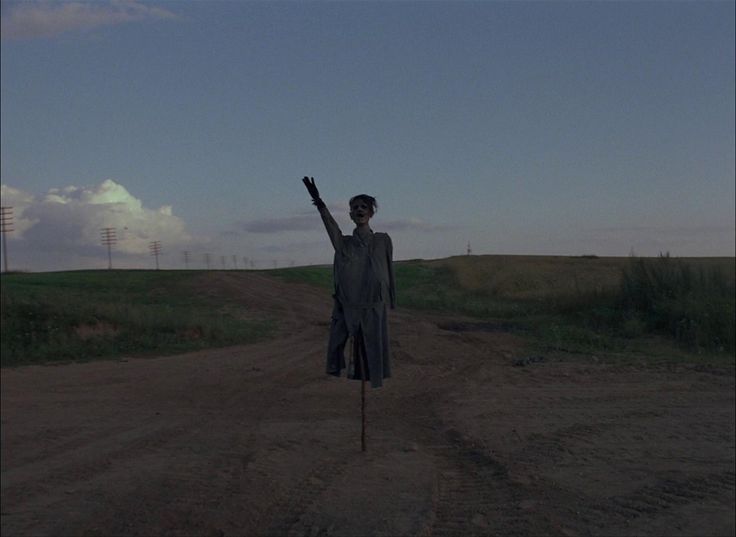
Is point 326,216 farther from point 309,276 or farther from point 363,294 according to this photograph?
point 309,276

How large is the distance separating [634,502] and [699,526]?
60 centimetres

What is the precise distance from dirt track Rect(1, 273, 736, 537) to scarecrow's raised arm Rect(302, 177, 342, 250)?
3382 millimetres

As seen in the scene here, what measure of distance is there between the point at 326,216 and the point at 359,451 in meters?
5.41

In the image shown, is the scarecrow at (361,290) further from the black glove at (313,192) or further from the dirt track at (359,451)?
the dirt track at (359,451)

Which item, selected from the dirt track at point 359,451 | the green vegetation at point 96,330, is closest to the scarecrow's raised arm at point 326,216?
the dirt track at point 359,451

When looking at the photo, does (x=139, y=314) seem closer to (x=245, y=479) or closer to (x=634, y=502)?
(x=245, y=479)

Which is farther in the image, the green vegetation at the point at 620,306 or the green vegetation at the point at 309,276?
the green vegetation at the point at 309,276

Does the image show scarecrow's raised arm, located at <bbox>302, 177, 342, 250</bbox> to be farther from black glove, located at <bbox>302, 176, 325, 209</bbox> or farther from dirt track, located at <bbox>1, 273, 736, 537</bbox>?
dirt track, located at <bbox>1, 273, 736, 537</bbox>

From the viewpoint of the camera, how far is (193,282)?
100ft

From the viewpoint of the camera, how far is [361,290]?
4.69 m

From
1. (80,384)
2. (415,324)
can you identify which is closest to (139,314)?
(80,384)

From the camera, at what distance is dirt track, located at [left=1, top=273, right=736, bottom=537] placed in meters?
7.50

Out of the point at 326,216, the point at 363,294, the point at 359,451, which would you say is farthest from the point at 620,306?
the point at 326,216

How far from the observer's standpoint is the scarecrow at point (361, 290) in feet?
14.6
